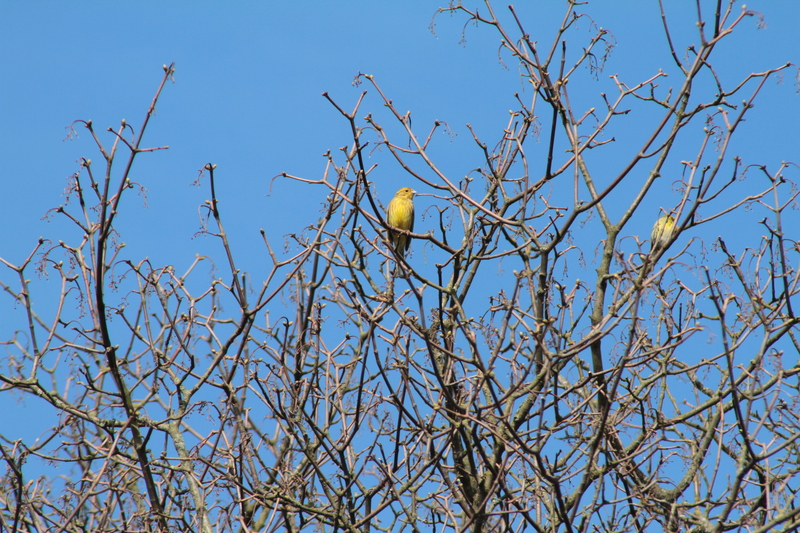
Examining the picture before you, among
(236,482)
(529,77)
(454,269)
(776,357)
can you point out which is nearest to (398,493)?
(236,482)

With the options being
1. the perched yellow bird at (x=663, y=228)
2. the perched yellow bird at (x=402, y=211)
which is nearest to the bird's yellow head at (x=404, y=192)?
the perched yellow bird at (x=402, y=211)

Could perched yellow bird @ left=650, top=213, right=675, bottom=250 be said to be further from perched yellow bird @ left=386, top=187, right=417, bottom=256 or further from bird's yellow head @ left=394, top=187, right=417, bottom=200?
bird's yellow head @ left=394, top=187, right=417, bottom=200

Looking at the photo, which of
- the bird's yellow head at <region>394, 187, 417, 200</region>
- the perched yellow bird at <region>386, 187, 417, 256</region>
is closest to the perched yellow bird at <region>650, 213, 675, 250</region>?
the perched yellow bird at <region>386, 187, 417, 256</region>

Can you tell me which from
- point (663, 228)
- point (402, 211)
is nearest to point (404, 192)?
point (402, 211)

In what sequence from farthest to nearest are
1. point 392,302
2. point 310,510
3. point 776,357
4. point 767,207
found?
point 767,207 < point 776,357 < point 310,510 < point 392,302

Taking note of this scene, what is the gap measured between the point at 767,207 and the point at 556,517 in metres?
2.31

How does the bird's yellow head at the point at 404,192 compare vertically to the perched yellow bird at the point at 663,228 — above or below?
above

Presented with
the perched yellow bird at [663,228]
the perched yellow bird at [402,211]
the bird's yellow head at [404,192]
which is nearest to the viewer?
the perched yellow bird at [663,228]

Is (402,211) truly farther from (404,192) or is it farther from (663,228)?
(663,228)

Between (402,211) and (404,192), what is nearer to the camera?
(402,211)

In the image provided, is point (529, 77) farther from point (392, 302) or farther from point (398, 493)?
point (398, 493)

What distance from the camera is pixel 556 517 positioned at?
475 centimetres

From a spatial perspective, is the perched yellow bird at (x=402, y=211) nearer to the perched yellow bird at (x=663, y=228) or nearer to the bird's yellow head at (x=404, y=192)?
the bird's yellow head at (x=404, y=192)

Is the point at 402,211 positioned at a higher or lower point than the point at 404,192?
lower
